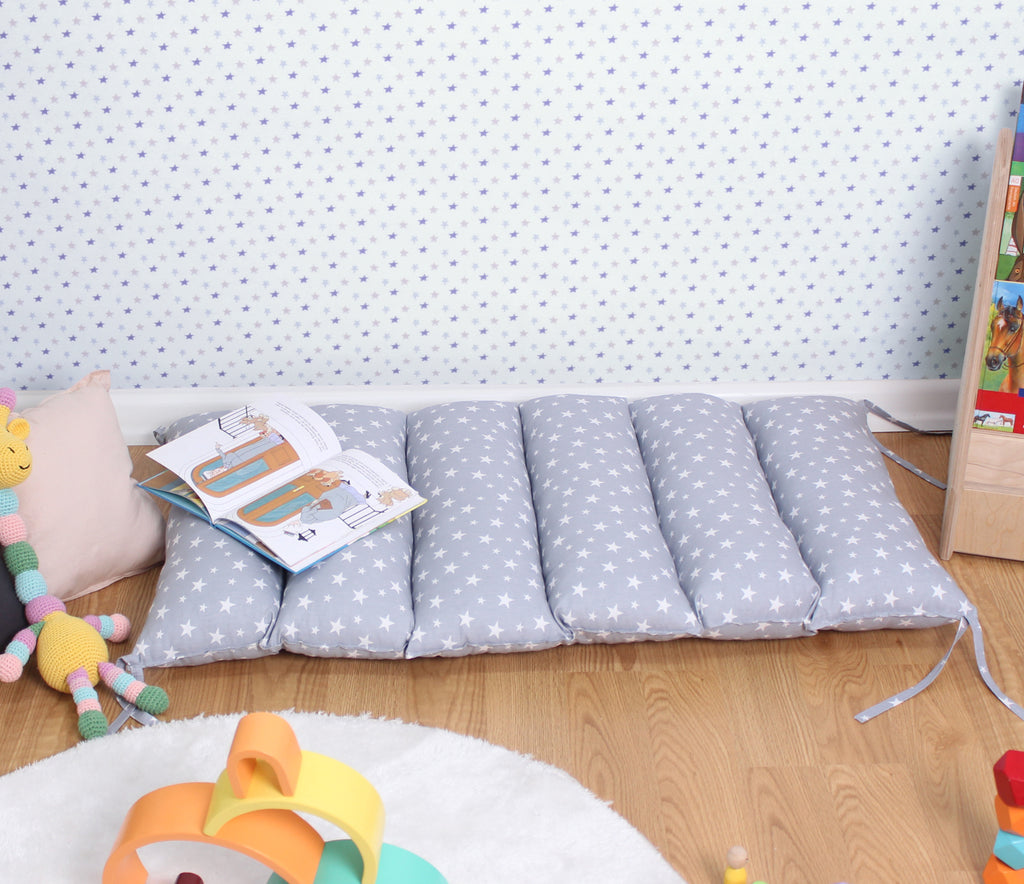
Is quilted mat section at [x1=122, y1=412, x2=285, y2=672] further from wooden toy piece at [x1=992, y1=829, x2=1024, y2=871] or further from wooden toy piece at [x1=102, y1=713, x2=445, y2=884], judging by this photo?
wooden toy piece at [x1=992, y1=829, x2=1024, y2=871]

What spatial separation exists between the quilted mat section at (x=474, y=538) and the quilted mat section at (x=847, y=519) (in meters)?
0.45

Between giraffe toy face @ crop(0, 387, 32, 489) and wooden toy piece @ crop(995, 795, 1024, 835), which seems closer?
wooden toy piece @ crop(995, 795, 1024, 835)

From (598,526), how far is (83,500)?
2.75 ft

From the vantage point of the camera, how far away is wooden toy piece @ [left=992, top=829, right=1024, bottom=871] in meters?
1.25

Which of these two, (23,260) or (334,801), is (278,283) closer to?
(23,260)

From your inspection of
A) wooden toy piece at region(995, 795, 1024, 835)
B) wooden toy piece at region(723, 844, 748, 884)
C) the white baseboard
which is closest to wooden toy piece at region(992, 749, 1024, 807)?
wooden toy piece at region(995, 795, 1024, 835)

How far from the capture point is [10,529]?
1.62 metres

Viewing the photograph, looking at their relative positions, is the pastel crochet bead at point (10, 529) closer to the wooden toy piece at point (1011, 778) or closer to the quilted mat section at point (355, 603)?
the quilted mat section at point (355, 603)

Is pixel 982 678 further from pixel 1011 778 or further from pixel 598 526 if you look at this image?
pixel 598 526

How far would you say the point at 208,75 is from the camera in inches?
73.0

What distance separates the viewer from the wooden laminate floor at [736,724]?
1.36 metres

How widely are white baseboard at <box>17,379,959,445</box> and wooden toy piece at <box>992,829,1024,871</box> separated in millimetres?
1084

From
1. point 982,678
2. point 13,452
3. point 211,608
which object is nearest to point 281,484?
point 211,608

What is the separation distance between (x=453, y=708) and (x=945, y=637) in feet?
2.61
